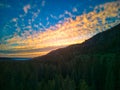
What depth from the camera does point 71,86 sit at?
108ft

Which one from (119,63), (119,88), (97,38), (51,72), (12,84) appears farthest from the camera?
(97,38)

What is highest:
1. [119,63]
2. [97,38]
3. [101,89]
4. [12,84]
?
[97,38]

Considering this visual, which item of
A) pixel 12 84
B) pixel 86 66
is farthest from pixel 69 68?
pixel 12 84

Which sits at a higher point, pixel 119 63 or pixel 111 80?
pixel 119 63

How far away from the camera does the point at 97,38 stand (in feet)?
497

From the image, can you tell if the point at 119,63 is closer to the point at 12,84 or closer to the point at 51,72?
the point at 12,84

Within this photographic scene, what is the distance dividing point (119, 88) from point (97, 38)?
12869 centimetres

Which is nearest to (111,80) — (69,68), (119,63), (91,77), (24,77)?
(119,63)

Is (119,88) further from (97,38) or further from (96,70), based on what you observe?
(97,38)

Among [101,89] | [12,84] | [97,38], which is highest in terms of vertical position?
[97,38]

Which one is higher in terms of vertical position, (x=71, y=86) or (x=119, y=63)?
(x=119, y=63)

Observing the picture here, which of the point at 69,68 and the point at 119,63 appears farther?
the point at 69,68

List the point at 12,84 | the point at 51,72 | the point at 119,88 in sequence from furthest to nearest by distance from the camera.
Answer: the point at 51,72 < the point at 12,84 < the point at 119,88

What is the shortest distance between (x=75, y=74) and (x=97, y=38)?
112938 mm
